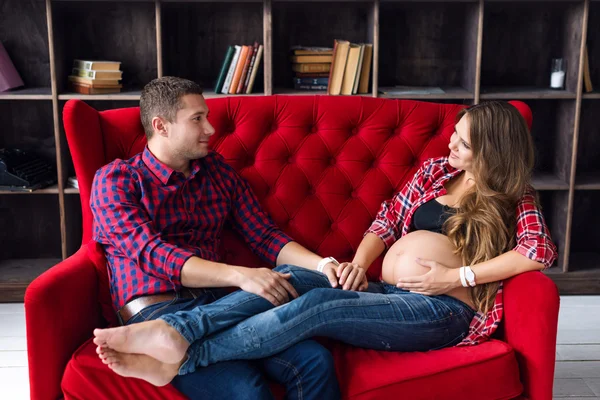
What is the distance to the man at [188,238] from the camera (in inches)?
64.1

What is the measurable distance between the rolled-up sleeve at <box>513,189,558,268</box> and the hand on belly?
184 mm

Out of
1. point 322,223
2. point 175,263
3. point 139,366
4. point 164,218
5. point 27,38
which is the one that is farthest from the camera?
point 27,38

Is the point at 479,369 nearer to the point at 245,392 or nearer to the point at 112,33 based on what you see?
the point at 245,392

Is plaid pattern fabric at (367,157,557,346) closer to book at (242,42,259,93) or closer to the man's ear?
the man's ear

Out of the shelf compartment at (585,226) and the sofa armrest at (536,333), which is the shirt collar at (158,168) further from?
the shelf compartment at (585,226)

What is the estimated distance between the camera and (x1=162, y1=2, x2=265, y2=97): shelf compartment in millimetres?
3411

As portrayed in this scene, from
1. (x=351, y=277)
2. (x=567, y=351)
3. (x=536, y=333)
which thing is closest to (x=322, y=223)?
(x=351, y=277)

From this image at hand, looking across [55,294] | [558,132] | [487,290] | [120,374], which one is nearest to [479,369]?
[487,290]

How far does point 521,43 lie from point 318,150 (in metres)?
1.70

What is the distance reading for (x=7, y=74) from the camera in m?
3.23

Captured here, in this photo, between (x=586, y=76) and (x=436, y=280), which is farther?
(x=586, y=76)

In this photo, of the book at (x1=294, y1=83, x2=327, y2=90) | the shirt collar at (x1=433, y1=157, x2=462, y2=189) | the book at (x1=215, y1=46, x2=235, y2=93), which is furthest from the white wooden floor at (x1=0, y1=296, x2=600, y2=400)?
the book at (x1=294, y1=83, x2=327, y2=90)

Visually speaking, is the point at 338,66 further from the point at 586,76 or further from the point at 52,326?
the point at 52,326

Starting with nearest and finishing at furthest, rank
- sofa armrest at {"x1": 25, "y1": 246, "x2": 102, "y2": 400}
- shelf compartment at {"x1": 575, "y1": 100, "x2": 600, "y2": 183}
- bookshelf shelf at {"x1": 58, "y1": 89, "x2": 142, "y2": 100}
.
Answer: sofa armrest at {"x1": 25, "y1": 246, "x2": 102, "y2": 400}
bookshelf shelf at {"x1": 58, "y1": 89, "x2": 142, "y2": 100}
shelf compartment at {"x1": 575, "y1": 100, "x2": 600, "y2": 183}
